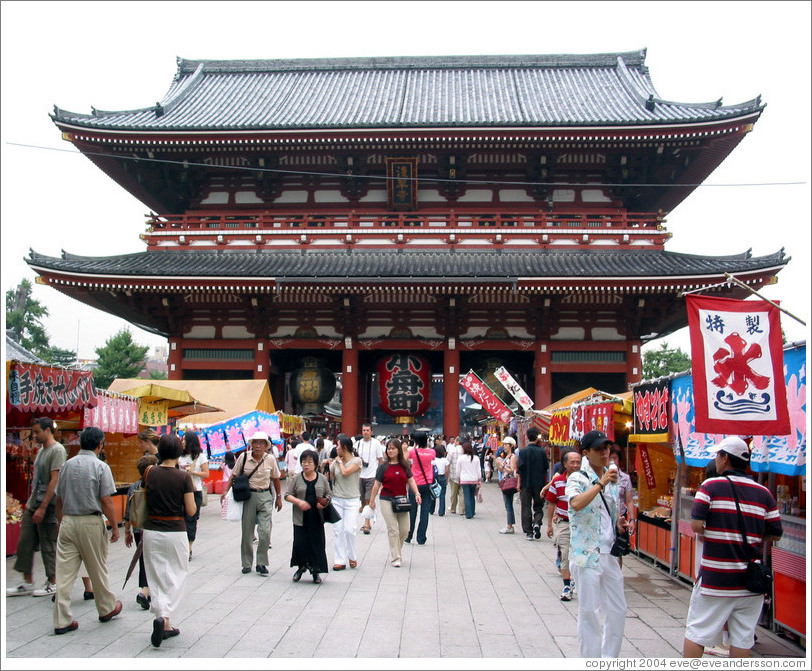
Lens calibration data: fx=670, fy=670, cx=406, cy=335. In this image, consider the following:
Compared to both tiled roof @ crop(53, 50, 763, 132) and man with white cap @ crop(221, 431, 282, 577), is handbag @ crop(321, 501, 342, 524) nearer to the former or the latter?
man with white cap @ crop(221, 431, 282, 577)

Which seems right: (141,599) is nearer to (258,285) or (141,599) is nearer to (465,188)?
(258,285)

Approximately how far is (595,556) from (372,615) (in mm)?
2653

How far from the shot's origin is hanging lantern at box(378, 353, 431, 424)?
69.6ft

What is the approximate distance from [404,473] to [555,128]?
13232 mm

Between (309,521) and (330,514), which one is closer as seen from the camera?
(309,521)

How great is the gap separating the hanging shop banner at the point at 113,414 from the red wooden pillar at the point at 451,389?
35.6 ft

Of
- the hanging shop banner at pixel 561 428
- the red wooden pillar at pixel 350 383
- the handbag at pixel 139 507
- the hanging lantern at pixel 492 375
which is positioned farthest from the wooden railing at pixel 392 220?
the handbag at pixel 139 507

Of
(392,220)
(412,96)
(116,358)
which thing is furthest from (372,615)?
(116,358)

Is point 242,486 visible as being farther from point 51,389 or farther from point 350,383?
point 350,383

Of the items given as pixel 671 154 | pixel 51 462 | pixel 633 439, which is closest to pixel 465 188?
pixel 671 154

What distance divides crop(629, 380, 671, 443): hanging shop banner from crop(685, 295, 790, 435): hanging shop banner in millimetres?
2478

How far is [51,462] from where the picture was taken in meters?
7.01

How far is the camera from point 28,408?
795cm

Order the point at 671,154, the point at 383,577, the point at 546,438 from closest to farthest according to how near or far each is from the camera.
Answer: the point at 383,577, the point at 546,438, the point at 671,154
